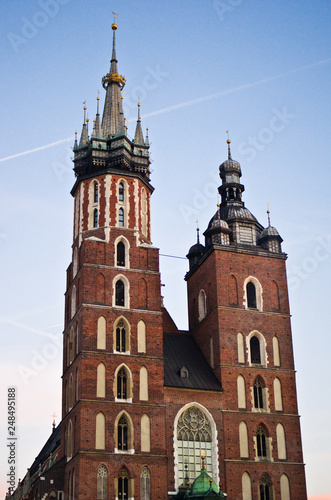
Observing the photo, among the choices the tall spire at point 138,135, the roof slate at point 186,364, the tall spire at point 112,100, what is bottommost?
the roof slate at point 186,364

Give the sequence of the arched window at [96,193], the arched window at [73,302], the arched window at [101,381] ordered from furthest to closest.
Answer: the arched window at [96,193]
the arched window at [73,302]
the arched window at [101,381]

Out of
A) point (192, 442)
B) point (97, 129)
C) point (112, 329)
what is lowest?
point (192, 442)

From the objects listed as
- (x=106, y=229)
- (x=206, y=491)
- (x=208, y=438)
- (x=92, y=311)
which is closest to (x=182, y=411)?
(x=208, y=438)

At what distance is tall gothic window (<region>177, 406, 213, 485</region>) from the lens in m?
47.2

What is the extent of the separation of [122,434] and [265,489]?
10179 mm

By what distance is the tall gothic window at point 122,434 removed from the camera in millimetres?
45622

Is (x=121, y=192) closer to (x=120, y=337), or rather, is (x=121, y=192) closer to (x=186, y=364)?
(x=120, y=337)

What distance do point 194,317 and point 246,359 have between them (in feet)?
23.6

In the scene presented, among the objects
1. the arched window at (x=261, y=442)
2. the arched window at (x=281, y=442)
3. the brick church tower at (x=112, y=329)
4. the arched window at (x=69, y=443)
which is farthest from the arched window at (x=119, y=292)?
the arched window at (x=281, y=442)

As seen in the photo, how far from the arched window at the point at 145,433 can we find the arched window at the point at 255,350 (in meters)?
9.43

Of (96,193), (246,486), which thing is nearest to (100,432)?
(246,486)

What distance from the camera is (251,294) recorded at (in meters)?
54.0

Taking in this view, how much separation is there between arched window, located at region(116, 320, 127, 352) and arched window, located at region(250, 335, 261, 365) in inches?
378

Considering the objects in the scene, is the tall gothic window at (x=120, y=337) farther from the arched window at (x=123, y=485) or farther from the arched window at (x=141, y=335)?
the arched window at (x=123, y=485)
